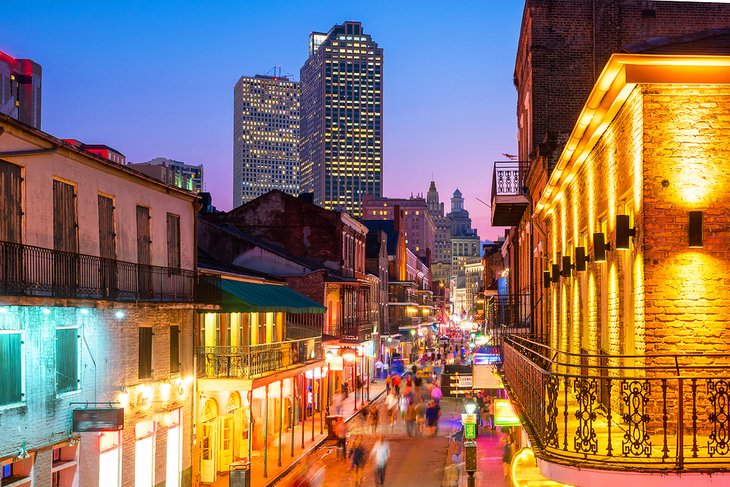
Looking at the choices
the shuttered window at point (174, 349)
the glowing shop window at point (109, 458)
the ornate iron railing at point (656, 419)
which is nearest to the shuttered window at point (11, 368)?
the glowing shop window at point (109, 458)

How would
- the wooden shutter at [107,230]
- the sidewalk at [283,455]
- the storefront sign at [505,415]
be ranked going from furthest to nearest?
the sidewalk at [283,455] → the wooden shutter at [107,230] → the storefront sign at [505,415]

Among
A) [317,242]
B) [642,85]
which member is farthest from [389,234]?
[642,85]

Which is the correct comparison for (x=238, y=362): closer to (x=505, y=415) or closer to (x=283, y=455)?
(x=283, y=455)

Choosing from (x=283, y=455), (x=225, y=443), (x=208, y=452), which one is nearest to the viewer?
(x=208, y=452)

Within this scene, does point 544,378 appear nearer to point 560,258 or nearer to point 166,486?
point 560,258

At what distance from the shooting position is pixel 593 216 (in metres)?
14.5

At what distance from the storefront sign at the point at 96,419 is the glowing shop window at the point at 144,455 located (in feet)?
10.4

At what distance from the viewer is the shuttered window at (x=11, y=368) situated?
50.0 feet

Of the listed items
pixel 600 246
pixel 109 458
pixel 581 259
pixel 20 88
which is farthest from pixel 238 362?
pixel 600 246

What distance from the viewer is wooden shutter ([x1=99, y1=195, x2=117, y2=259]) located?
19.8m

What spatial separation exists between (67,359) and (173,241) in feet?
22.6

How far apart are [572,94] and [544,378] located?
20.1 metres

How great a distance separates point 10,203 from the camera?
51.7 feet

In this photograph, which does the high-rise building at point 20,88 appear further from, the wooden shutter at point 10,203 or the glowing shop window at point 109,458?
the glowing shop window at point 109,458
